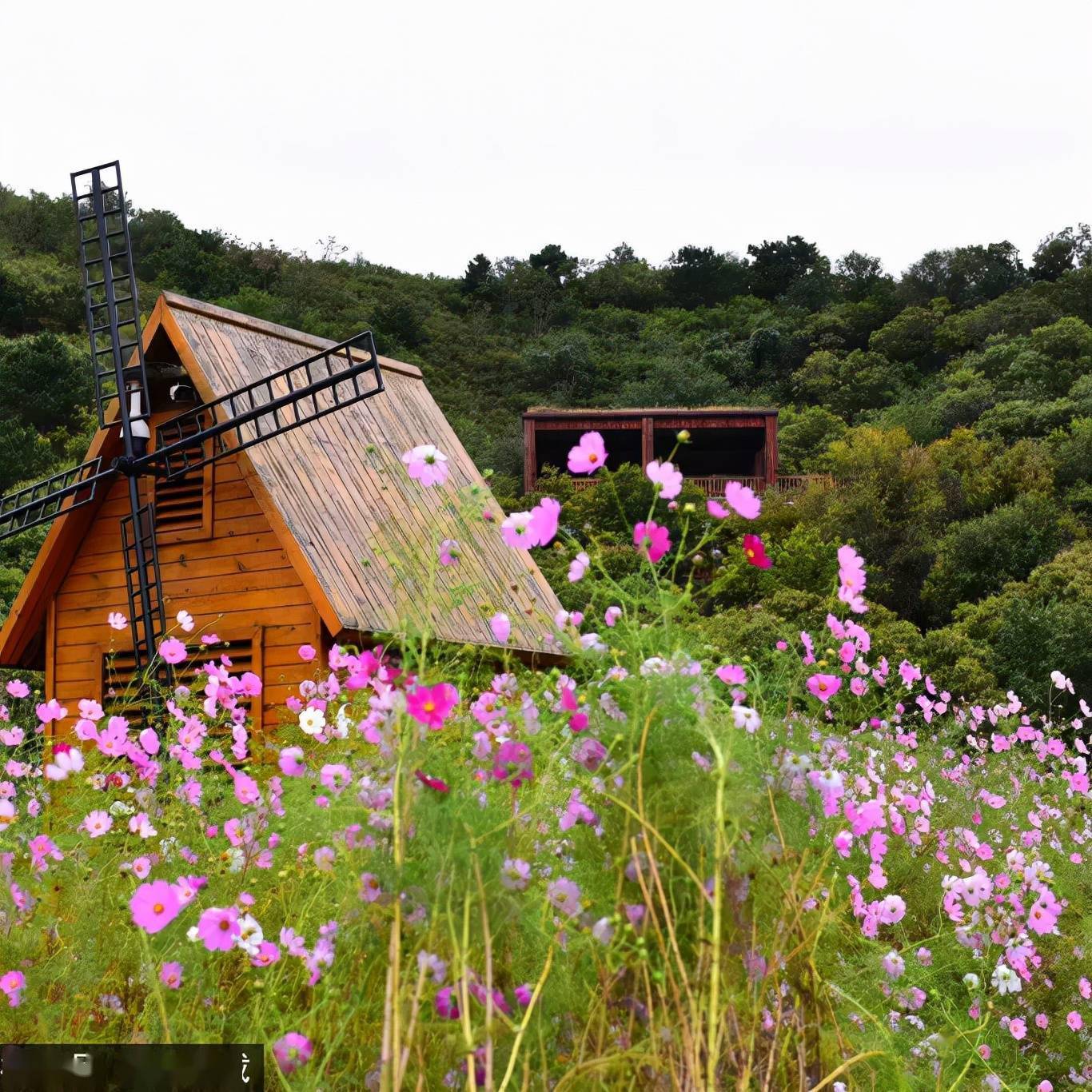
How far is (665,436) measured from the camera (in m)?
36.2

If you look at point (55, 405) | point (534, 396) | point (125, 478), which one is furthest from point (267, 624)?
point (534, 396)

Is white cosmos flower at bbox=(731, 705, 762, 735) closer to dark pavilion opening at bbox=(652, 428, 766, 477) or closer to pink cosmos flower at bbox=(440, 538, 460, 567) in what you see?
pink cosmos flower at bbox=(440, 538, 460, 567)

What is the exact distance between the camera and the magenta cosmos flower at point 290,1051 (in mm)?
2412

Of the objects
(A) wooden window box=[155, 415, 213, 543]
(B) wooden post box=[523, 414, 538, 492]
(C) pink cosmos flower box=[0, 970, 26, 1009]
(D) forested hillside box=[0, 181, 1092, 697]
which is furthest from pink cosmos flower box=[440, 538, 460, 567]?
(B) wooden post box=[523, 414, 538, 492]

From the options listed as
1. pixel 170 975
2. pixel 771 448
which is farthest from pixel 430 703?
pixel 771 448

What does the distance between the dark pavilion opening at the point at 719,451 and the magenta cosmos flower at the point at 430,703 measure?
33.2m

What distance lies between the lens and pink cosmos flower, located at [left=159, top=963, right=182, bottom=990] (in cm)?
291

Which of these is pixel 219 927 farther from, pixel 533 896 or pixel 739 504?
pixel 739 504

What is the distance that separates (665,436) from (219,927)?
112ft

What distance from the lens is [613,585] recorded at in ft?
9.07

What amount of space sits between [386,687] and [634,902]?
0.63 metres

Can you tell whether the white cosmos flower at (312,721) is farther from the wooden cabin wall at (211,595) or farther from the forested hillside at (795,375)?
the forested hillside at (795,375)

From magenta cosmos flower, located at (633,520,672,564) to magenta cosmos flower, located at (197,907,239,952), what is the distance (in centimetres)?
111

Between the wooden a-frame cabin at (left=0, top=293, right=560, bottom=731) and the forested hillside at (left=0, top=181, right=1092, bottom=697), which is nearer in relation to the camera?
the wooden a-frame cabin at (left=0, top=293, right=560, bottom=731)
